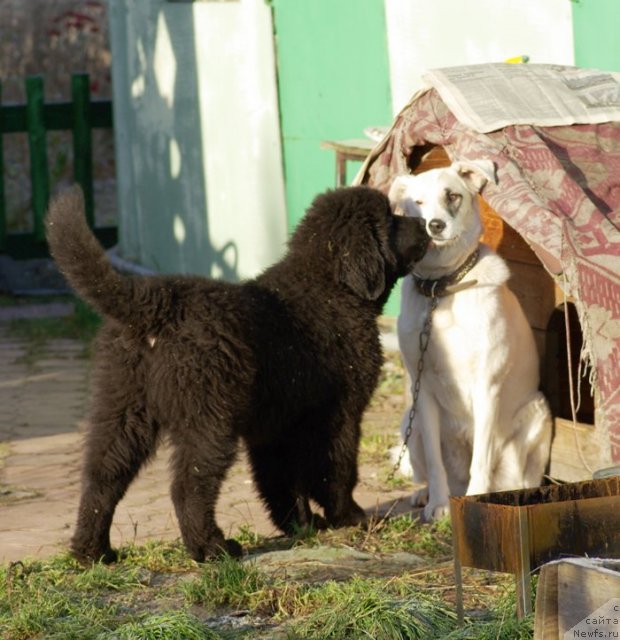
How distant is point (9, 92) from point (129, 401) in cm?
1205

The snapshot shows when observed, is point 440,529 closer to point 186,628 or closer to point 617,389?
point 617,389

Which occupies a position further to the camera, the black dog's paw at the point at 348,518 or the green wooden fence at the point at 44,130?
the green wooden fence at the point at 44,130

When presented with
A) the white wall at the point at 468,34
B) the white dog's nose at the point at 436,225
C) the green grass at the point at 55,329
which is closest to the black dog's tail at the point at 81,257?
Answer: the white dog's nose at the point at 436,225

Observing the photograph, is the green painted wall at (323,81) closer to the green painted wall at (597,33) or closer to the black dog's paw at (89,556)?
the green painted wall at (597,33)

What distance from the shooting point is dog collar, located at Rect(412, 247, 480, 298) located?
5.66 m

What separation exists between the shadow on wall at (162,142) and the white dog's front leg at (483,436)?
4.45 metres

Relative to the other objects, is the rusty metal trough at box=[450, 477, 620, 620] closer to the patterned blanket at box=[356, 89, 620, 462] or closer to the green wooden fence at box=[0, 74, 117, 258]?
the patterned blanket at box=[356, 89, 620, 462]

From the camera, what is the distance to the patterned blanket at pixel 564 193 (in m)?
4.74

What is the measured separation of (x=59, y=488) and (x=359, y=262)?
2197 millimetres

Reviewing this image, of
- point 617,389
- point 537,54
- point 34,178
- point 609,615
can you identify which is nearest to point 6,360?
point 34,178

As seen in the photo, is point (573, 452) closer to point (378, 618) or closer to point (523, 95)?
point (523, 95)

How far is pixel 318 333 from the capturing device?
5160mm

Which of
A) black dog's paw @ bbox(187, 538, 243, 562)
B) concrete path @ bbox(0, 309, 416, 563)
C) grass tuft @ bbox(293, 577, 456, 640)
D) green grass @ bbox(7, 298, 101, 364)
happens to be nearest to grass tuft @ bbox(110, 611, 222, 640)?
grass tuft @ bbox(293, 577, 456, 640)

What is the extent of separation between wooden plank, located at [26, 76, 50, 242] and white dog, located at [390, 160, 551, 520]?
7386mm
